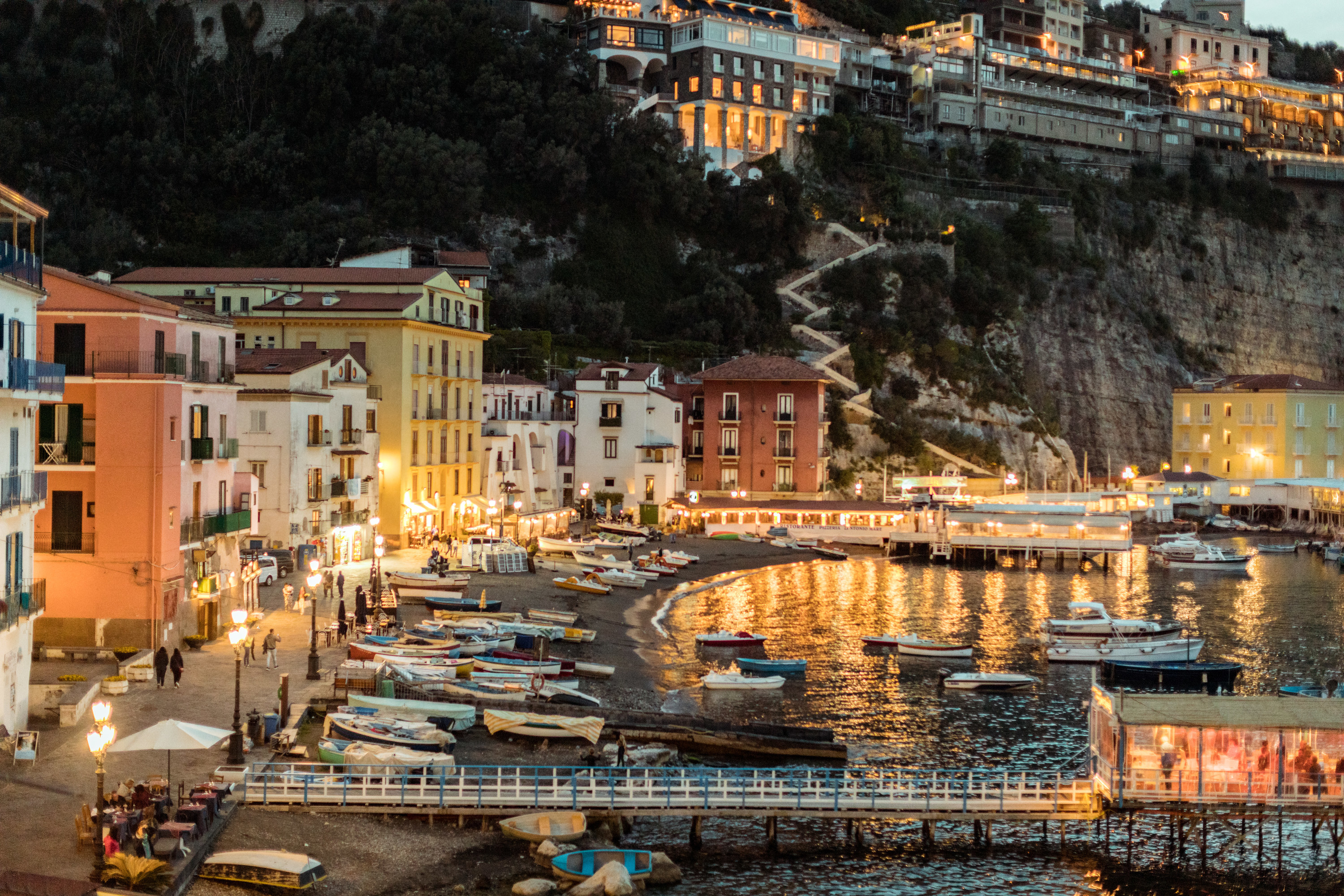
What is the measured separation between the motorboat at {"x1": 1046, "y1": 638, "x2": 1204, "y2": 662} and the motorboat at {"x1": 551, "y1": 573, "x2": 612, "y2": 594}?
62.5 feet

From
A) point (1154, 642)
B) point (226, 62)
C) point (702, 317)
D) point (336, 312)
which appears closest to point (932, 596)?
point (1154, 642)

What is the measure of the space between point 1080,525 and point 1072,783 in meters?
59.8

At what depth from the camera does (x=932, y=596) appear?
234 feet

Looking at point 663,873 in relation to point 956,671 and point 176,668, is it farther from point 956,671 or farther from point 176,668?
point 956,671

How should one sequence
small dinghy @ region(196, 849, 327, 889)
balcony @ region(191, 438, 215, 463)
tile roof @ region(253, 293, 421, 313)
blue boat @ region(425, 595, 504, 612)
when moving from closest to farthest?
small dinghy @ region(196, 849, 327, 889) < balcony @ region(191, 438, 215, 463) < blue boat @ region(425, 595, 504, 612) < tile roof @ region(253, 293, 421, 313)

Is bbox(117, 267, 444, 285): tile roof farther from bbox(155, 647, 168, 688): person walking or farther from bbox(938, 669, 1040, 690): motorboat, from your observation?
bbox(155, 647, 168, 688): person walking

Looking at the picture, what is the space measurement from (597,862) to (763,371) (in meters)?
67.1

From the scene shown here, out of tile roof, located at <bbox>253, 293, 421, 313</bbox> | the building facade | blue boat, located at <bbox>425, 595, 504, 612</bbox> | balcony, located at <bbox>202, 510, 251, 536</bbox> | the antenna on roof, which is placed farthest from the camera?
the building facade

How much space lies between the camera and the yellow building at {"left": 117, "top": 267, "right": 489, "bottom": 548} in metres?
68.2

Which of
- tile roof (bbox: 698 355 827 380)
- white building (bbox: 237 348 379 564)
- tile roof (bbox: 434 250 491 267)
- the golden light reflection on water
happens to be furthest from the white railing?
tile roof (bbox: 698 355 827 380)

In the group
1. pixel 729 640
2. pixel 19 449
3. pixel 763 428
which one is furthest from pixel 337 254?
pixel 19 449

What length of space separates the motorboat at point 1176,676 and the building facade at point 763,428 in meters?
44.9

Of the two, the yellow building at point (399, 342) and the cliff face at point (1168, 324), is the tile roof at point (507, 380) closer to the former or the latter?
the yellow building at point (399, 342)

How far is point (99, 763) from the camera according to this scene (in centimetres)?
2361
